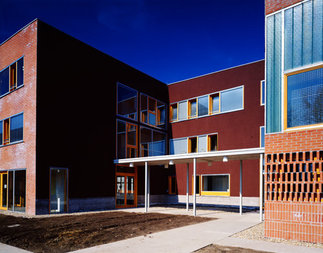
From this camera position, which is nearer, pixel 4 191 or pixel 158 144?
pixel 4 191

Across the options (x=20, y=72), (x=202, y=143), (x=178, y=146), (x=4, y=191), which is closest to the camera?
(x=20, y=72)

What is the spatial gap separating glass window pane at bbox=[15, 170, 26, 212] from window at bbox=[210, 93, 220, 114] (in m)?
11.8

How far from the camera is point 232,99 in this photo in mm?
18375

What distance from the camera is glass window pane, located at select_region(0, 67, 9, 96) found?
15992 millimetres

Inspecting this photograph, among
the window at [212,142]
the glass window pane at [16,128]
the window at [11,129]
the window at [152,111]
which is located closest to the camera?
the glass window pane at [16,128]

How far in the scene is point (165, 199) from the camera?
20.2 metres

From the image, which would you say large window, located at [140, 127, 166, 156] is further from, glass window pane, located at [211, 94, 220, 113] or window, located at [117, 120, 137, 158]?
glass window pane, located at [211, 94, 220, 113]

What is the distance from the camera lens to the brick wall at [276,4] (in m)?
7.95

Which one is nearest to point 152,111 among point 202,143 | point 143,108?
point 143,108

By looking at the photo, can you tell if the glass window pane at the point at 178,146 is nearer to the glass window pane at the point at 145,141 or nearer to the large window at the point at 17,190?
the glass window pane at the point at 145,141

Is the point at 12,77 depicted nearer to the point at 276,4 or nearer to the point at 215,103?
the point at 215,103

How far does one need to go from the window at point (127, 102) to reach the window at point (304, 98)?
37.6ft

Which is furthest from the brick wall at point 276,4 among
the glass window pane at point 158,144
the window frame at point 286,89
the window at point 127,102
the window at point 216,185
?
the glass window pane at point 158,144

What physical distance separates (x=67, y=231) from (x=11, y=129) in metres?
8.84
